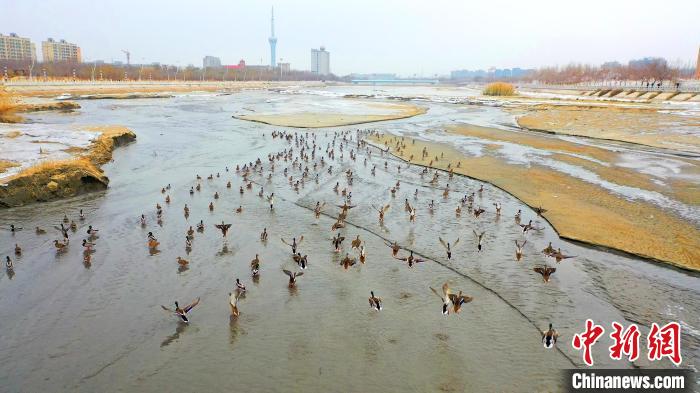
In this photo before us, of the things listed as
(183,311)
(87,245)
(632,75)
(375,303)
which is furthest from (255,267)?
(632,75)

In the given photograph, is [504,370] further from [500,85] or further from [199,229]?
[500,85]

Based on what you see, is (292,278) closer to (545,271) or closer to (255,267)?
(255,267)

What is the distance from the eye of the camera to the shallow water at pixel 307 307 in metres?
8.35

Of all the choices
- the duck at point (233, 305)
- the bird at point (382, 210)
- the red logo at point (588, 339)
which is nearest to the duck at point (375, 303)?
the duck at point (233, 305)

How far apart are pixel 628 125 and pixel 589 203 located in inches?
1270

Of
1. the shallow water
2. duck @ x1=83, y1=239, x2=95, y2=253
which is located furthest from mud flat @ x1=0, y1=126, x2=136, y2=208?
duck @ x1=83, y1=239, x2=95, y2=253

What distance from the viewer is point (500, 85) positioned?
108812 millimetres

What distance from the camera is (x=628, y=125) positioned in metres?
44.2

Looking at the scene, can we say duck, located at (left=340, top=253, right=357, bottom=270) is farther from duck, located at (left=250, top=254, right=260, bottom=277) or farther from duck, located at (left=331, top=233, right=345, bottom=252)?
duck, located at (left=250, top=254, right=260, bottom=277)

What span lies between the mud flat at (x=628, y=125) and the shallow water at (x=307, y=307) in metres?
24.8

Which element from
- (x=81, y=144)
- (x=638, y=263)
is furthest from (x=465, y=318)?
(x=81, y=144)

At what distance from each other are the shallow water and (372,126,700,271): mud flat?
874 mm

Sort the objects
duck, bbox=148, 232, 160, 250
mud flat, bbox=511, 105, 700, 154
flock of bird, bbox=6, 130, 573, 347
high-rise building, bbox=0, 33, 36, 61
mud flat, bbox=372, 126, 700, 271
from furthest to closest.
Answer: high-rise building, bbox=0, 33, 36, 61 < mud flat, bbox=511, 105, 700, 154 < mud flat, bbox=372, 126, 700, 271 < duck, bbox=148, 232, 160, 250 < flock of bird, bbox=6, 130, 573, 347

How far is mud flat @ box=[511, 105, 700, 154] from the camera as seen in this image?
117ft
